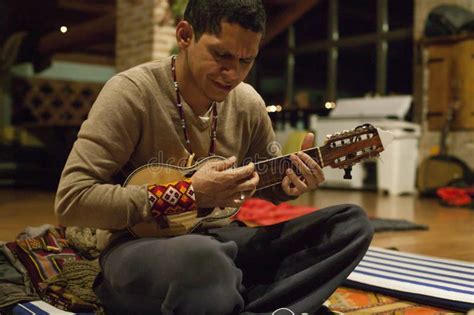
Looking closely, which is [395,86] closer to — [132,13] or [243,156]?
[132,13]

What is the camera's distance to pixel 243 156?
1697mm

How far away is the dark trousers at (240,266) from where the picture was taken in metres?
1.25

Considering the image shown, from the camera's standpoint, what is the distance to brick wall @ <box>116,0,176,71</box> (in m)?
5.25

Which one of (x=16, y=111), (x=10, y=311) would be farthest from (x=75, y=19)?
(x=10, y=311)

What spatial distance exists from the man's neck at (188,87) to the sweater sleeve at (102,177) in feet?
0.56

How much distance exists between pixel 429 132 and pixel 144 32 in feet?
10.8

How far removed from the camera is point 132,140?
4.59 ft

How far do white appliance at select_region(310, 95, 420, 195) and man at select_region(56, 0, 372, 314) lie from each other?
14.0 ft

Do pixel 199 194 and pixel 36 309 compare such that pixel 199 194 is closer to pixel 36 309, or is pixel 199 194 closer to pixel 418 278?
pixel 36 309

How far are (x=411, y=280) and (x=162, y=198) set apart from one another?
3.74ft

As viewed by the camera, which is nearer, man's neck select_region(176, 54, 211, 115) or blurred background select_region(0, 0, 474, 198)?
man's neck select_region(176, 54, 211, 115)

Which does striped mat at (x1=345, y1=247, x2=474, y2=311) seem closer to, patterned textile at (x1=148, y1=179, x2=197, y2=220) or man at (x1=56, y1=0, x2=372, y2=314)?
man at (x1=56, y1=0, x2=372, y2=314)

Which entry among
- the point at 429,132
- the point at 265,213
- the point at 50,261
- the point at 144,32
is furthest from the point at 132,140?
the point at 429,132

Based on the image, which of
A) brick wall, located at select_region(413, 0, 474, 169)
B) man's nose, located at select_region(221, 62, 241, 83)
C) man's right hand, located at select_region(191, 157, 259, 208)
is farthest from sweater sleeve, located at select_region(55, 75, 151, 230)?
brick wall, located at select_region(413, 0, 474, 169)
